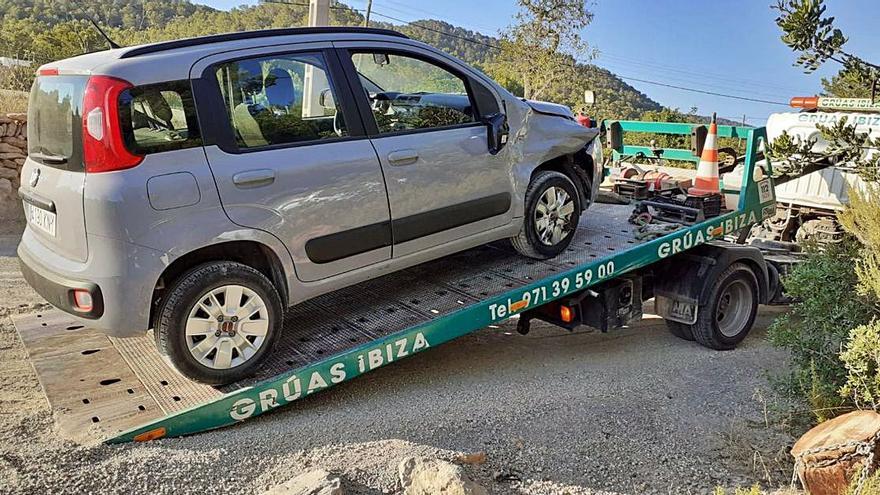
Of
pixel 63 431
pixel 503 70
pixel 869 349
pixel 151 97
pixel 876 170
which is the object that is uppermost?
pixel 503 70

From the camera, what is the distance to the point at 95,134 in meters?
3.31

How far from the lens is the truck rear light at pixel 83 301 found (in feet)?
11.3

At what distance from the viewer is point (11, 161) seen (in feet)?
31.2

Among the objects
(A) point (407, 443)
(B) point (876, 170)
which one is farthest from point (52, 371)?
(B) point (876, 170)

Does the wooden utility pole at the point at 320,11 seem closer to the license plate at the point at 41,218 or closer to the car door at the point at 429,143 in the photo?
the car door at the point at 429,143

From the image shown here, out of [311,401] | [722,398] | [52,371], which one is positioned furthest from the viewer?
[722,398]

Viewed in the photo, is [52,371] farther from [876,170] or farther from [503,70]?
[503,70]

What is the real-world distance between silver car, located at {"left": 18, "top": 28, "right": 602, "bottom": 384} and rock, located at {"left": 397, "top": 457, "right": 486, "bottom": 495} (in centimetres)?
115

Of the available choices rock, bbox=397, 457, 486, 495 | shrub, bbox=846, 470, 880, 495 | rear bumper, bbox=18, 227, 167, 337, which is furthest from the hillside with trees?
shrub, bbox=846, 470, 880, 495

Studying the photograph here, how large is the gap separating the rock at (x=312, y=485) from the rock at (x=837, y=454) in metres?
2.27

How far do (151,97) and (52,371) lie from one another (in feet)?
5.77

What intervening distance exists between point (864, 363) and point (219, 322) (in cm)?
341

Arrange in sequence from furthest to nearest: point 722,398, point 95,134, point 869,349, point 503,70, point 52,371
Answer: point 503,70
point 722,398
point 52,371
point 869,349
point 95,134

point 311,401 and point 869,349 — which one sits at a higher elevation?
point 869,349
